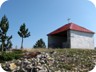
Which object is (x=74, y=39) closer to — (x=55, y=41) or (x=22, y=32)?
(x=55, y=41)

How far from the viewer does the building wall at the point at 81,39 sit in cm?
837

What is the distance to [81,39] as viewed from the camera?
8.40 metres

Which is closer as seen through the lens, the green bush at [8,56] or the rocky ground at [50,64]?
the rocky ground at [50,64]

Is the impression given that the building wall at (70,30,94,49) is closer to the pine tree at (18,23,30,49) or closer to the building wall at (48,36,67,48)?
the building wall at (48,36,67,48)

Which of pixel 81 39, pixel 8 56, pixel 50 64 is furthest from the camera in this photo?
pixel 8 56

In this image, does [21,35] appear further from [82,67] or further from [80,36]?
[80,36]

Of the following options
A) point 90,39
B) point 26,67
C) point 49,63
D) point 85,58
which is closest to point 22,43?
point 26,67

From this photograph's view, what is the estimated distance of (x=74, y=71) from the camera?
6.39 metres

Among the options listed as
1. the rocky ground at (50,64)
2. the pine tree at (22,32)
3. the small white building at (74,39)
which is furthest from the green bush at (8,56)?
the pine tree at (22,32)

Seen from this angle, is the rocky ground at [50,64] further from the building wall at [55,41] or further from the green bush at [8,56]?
the building wall at [55,41]

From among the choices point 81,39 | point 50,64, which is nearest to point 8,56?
point 50,64

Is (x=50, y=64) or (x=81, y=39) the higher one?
(x=81, y=39)

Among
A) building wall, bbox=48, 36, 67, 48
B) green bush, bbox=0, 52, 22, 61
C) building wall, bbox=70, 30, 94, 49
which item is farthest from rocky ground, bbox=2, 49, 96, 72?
building wall, bbox=48, 36, 67, 48

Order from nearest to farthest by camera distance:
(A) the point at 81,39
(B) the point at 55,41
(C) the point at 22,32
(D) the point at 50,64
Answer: (C) the point at 22,32, (D) the point at 50,64, (A) the point at 81,39, (B) the point at 55,41
